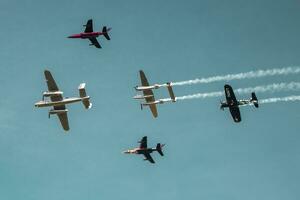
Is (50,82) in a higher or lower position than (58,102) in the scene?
higher

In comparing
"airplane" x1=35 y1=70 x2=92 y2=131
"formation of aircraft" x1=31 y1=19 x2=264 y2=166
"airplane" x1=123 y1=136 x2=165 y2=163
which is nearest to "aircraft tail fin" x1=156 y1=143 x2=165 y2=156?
"airplane" x1=123 y1=136 x2=165 y2=163

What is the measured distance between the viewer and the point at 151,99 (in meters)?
165

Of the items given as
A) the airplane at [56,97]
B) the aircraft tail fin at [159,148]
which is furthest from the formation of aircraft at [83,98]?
the aircraft tail fin at [159,148]

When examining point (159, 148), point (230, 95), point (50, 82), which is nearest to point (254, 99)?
point (230, 95)

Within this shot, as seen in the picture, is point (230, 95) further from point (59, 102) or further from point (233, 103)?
point (59, 102)

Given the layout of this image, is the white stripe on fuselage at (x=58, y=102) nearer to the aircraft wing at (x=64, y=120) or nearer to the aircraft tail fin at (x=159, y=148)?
the aircraft wing at (x=64, y=120)

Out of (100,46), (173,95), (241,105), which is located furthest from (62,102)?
(241,105)

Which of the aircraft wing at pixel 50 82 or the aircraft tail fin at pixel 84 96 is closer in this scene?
the aircraft tail fin at pixel 84 96

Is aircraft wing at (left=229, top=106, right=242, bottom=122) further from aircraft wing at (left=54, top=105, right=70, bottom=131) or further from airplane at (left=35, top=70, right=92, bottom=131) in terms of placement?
aircraft wing at (left=54, top=105, right=70, bottom=131)

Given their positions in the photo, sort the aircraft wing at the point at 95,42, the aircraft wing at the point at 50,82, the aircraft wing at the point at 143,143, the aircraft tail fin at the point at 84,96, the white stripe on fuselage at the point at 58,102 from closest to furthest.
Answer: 1. the white stripe on fuselage at the point at 58,102
2. the aircraft tail fin at the point at 84,96
3. the aircraft wing at the point at 50,82
4. the aircraft wing at the point at 95,42
5. the aircraft wing at the point at 143,143

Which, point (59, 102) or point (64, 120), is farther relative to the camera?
point (64, 120)

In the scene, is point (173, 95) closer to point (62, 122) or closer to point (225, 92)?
point (225, 92)

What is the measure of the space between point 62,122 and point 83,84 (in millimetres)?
14947

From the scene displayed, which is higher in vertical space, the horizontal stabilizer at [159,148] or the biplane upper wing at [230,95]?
the biplane upper wing at [230,95]
